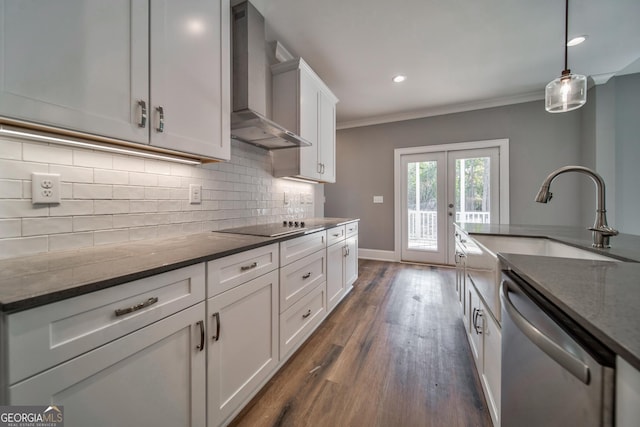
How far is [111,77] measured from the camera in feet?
3.13

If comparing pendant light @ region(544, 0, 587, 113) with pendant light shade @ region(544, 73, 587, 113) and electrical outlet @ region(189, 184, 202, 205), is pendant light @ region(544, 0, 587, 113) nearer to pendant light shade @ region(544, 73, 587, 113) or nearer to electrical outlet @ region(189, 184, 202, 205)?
pendant light shade @ region(544, 73, 587, 113)

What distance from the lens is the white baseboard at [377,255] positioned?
4391mm

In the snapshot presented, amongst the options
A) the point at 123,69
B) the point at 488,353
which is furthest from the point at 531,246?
the point at 123,69

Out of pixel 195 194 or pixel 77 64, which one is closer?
pixel 77 64

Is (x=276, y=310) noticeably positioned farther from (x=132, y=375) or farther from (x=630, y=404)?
(x=630, y=404)

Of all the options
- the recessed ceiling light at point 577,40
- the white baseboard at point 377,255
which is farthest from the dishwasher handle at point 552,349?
the white baseboard at point 377,255

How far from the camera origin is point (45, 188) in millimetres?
974

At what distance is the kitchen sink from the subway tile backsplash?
1909mm

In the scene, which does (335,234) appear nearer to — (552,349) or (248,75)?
(248,75)

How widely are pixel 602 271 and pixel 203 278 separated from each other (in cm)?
130

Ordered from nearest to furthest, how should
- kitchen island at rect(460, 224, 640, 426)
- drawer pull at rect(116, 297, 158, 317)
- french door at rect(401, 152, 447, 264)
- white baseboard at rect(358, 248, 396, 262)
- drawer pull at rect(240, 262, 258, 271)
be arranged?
kitchen island at rect(460, 224, 640, 426) < drawer pull at rect(116, 297, 158, 317) < drawer pull at rect(240, 262, 258, 271) < french door at rect(401, 152, 447, 264) < white baseboard at rect(358, 248, 396, 262)

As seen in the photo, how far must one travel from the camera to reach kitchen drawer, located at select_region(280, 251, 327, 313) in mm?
1485

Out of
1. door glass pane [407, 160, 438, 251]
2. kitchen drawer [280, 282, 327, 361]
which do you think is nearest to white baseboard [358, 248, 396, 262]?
door glass pane [407, 160, 438, 251]

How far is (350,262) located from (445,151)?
8.60ft
